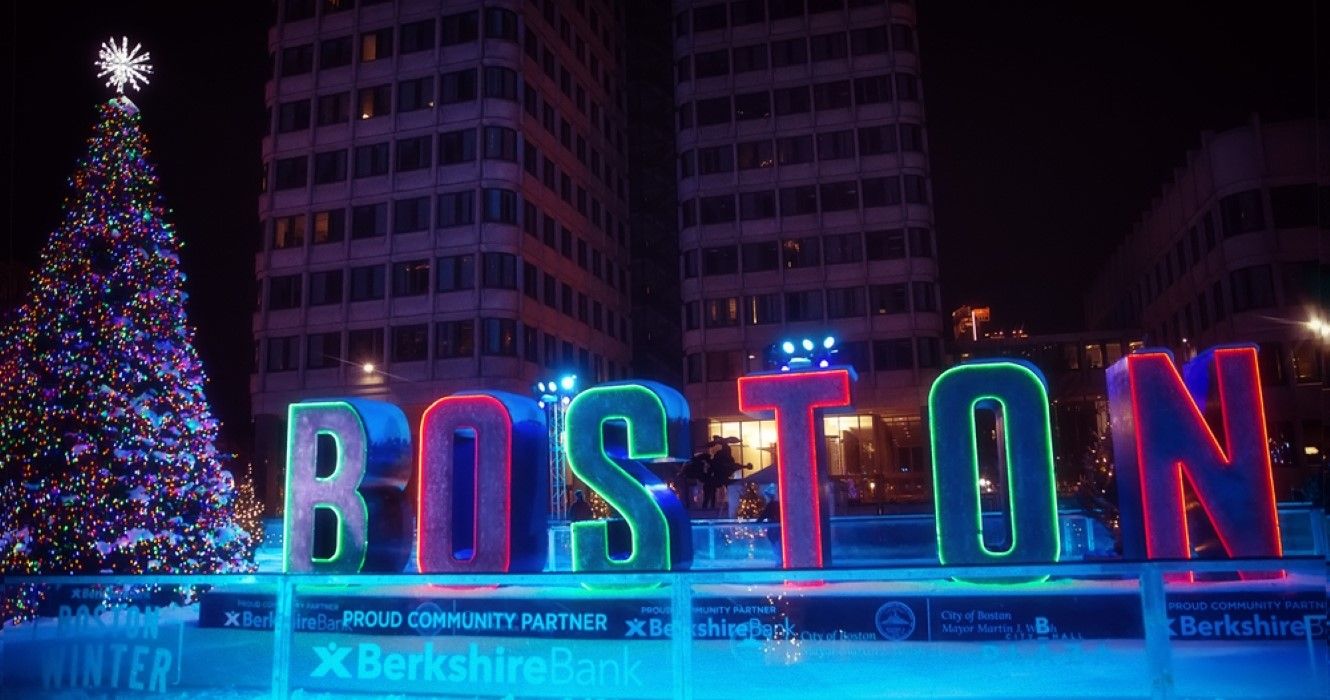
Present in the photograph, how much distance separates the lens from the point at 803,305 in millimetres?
56844

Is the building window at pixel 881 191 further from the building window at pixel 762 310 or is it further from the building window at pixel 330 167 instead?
the building window at pixel 330 167

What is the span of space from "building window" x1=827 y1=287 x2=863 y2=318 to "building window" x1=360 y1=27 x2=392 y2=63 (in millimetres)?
28287

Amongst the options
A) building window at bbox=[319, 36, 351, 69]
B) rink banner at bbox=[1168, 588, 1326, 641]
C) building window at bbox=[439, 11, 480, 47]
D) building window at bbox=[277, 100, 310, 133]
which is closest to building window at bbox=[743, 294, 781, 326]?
building window at bbox=[439, 11, 480, 47]

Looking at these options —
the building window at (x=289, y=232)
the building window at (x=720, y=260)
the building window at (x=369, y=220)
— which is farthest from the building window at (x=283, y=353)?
the building window at (x=720, y=260)

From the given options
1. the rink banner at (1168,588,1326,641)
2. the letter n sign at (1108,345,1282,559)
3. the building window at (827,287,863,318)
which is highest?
the building window at (827,287,863,318)

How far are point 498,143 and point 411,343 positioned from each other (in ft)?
36.4

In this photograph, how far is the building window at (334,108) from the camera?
5053 centimetres

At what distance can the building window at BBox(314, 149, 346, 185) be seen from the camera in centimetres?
5006

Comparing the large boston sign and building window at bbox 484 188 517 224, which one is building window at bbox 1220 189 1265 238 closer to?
building window at bbox 484 188 517 224

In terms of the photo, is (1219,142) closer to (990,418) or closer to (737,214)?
(990,418)

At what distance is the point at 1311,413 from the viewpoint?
41812 millimetres

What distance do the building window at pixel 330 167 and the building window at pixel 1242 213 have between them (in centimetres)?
4376

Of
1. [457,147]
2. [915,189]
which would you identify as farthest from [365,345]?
[915,189]

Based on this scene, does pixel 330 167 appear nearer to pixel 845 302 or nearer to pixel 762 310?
pixel 762 310
